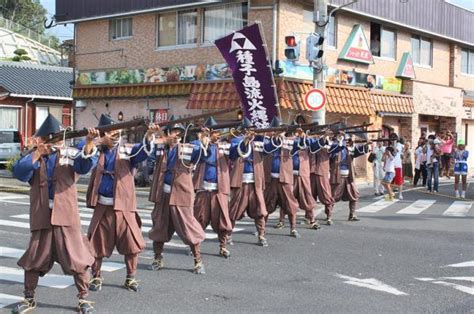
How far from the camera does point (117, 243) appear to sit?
686 centimetres

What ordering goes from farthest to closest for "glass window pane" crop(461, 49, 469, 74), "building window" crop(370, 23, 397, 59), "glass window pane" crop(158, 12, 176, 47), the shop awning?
"glass window pane" crop(461, 49, 469, 74) → "building window" crop(370, 23, 397, 59) → "glass window pane" crop(158, 12, 176, 47) → the shop awning

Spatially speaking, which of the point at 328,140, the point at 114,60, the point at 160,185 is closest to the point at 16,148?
the point at 114,60

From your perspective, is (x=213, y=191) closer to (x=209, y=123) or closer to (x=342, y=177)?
(x=209, y=123)

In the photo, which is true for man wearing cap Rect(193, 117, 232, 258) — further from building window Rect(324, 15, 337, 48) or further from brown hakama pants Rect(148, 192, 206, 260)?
building window Rect(324, 15, 337, 48)

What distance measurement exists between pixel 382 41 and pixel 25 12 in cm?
4644

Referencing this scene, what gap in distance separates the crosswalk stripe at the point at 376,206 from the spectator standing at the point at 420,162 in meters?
3.88

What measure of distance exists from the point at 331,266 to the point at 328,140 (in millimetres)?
4074

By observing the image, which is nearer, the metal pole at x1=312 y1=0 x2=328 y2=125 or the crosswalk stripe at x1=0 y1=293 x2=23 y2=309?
the crosswalk stripe at x1=0 y1=293 x2=23 y2=309

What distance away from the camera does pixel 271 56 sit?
60.8 ft

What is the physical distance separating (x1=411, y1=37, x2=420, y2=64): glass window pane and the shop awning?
458 cm

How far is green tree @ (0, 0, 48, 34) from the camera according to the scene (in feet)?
194

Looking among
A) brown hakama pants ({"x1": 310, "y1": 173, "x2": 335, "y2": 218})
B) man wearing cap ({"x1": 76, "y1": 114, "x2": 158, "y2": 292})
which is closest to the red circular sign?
brown hakama pants ({"x1": 310, "y1": 173, "x2": 335, "y2": 218})

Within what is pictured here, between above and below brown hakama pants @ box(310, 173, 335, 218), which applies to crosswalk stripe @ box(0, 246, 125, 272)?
below

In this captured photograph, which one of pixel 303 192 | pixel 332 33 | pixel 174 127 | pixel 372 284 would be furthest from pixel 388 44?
pixel 372 284
